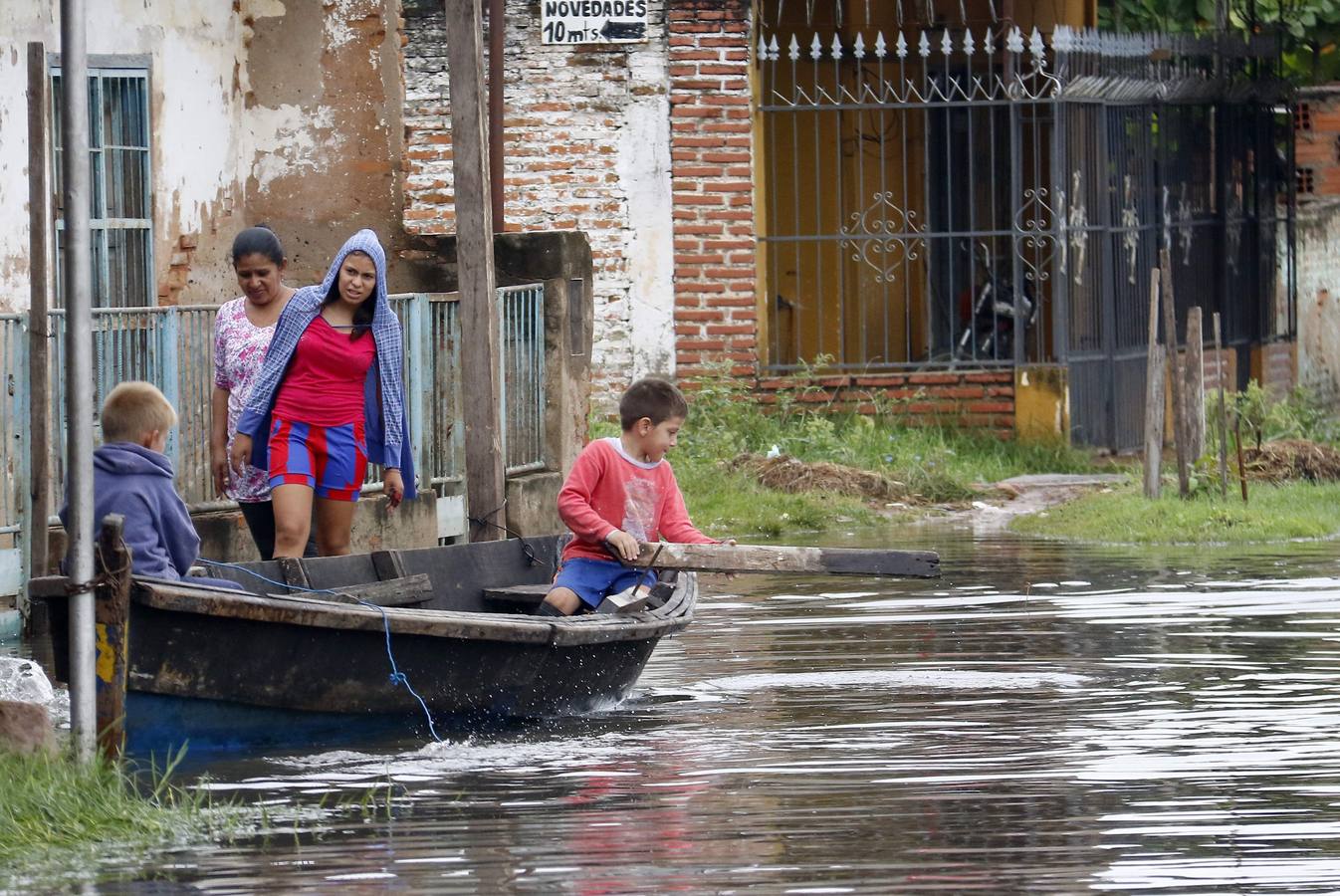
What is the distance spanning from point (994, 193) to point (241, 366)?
8.71 meters

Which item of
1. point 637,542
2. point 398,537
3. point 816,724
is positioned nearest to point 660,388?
point 637,542

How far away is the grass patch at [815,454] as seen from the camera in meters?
15.0

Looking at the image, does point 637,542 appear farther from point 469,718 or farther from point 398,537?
point 398,537

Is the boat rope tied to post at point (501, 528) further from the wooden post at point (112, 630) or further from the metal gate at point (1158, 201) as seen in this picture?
the metal gate at point (1158, 201)

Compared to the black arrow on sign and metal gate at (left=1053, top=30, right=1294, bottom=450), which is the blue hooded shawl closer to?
the black arrow on sign

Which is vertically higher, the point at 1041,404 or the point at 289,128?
the point at 289,128

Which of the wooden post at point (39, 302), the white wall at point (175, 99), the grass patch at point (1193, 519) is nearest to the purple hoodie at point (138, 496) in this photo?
the wooden post at point (39, 302)

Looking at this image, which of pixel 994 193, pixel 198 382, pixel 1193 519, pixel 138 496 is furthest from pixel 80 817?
pixel 994 193

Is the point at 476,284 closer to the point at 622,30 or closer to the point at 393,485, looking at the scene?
the point at 393,485

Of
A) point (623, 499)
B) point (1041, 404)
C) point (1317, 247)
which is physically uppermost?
point (1317, 247)

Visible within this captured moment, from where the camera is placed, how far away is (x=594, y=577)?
31.3ft

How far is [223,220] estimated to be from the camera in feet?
43.7

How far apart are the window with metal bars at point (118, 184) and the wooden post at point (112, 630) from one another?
555cm

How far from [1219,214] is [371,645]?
1328 centimetres
